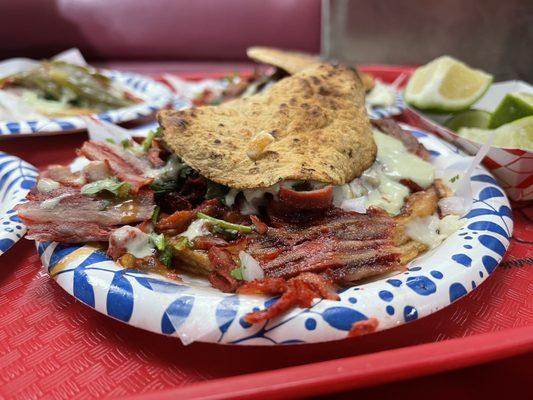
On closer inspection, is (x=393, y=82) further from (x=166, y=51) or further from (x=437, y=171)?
(x=166, y=51)

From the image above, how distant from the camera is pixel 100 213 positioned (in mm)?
1337

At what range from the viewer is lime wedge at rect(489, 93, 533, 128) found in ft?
6.06

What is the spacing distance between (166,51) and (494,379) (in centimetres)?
470

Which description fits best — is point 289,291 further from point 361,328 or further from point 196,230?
point 196,230

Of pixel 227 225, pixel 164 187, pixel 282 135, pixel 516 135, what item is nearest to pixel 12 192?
pixel 164 187

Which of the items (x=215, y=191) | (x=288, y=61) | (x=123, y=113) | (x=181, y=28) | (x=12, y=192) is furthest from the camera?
(x=181, y=28)

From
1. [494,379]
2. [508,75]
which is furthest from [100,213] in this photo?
[508,75]

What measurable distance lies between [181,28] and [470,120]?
3716 mm

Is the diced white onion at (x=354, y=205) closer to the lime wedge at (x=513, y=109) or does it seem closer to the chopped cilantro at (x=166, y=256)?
the chopped cilantro at (x=166, y=256)

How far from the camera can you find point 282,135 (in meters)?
1.50

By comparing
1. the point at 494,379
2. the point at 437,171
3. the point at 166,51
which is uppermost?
the point at 437,171

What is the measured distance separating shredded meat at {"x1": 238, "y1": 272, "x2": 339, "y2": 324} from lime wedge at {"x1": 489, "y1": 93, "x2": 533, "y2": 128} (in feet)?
4.06

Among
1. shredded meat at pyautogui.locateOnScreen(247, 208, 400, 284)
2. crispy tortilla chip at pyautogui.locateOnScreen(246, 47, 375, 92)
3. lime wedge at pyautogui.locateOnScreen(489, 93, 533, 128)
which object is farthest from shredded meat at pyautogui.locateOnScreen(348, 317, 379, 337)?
crispy tortilla chip at pyautogui.locateOnScreen(246, 47, 375, 92)

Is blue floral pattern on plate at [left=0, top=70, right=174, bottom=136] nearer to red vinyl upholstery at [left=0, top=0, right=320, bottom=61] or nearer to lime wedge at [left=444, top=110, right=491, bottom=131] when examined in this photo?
lime wedge at [left=444, top=110, right=491, bottom=131]
